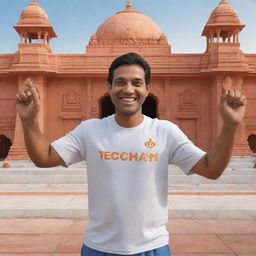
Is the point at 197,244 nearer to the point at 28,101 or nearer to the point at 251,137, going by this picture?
the point at 28,101

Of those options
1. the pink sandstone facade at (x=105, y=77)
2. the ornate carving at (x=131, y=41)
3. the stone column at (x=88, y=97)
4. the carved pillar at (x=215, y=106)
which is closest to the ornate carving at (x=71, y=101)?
the pink sandstone facade at (x=105, y=77)

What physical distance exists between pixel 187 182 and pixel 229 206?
12.0 ft

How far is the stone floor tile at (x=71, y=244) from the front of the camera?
3423mm

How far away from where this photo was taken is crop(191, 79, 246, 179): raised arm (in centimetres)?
140

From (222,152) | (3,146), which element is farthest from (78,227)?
(3,146)

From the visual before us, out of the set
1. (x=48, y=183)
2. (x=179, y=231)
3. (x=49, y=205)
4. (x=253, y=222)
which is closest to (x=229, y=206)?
(x=253, y=222)

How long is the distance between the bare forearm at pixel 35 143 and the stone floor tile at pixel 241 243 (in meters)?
2.45

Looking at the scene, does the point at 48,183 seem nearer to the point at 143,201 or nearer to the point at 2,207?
the point at 2,207

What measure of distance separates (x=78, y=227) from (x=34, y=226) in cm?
51

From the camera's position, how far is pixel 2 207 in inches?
207

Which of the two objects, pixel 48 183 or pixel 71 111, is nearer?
pixel 48 183

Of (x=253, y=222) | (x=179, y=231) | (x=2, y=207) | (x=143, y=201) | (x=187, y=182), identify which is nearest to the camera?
(x=143, y=201)

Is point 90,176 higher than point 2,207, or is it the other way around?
point 90,176

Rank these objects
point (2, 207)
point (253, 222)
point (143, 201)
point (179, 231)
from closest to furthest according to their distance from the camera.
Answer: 1. point (143, 201)
2. point (179, 231)
3. point (253, 222)
4. point (2, 207)
